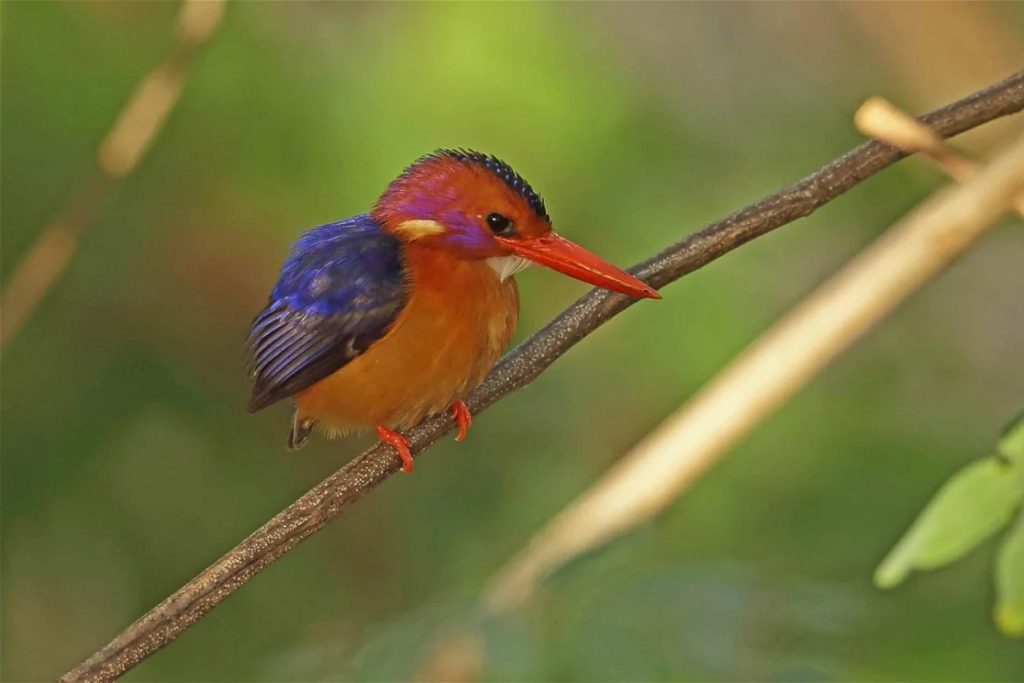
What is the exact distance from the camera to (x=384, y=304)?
174 centimetres

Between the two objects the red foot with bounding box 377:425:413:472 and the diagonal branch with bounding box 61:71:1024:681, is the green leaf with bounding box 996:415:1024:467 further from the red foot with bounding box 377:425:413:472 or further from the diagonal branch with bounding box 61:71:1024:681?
the red foot with bounding box 377:425:413:472

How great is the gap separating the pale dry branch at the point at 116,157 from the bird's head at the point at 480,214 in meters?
0.72

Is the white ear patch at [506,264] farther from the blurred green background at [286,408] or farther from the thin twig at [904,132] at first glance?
the blurred green background at [286,408]

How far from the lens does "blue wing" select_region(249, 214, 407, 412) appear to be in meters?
1.75

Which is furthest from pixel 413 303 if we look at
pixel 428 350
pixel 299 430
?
pixel 299 430

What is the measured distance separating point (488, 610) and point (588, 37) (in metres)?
1.87

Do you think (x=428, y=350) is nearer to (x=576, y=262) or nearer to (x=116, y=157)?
(x=576, y=262)

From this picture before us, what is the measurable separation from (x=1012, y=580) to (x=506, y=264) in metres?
0.88

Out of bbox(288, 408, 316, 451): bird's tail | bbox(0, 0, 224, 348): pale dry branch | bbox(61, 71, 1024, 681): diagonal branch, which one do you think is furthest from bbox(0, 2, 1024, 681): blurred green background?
bbox(61, 71, 1024, 681): diagonal branch

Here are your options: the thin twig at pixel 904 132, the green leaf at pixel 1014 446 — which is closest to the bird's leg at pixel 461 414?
the thin twig at pixel 904 132

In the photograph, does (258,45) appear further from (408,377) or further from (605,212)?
(408,377)

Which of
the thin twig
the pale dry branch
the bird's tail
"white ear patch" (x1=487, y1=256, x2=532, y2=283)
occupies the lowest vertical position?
the thin twig

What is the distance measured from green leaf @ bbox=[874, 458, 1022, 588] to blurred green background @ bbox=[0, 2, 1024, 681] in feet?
4.60

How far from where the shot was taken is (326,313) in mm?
1768
